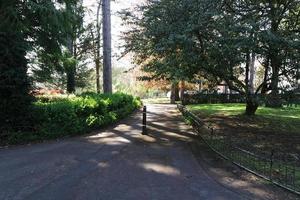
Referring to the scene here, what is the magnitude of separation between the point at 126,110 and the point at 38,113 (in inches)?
325

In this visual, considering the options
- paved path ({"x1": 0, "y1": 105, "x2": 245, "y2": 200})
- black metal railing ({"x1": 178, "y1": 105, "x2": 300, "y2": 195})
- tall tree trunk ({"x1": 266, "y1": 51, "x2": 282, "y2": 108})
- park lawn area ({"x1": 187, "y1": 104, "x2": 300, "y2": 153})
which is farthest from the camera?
tall tree trunk ({"x1": 266, "y1": 51, "x2": 282, "y2": 108})

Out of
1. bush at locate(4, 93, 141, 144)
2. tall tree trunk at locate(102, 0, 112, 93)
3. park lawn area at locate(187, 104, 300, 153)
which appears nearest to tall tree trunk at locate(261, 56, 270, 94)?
park lawn area at locate(187, 104, 300, 153)

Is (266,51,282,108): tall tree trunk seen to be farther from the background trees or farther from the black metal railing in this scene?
the black metal railing

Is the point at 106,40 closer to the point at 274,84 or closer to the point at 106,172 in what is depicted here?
the point at 274,84

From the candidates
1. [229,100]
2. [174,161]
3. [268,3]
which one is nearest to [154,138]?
[174,161]

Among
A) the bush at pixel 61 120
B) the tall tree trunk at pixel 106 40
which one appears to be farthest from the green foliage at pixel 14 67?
the tall tree trunk at pixel 106 40

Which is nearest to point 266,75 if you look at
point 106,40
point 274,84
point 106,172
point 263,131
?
point 274,84

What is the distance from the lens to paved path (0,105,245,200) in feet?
18.7

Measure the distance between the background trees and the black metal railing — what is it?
250cm

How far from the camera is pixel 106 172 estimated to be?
700 centimetres

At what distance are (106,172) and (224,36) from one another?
5613 millimetres

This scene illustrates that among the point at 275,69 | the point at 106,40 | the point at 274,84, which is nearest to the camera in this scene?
the point at 275,69

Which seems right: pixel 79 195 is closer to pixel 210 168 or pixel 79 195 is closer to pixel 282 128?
pixel 210 168

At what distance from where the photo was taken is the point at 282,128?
45.4 ft
